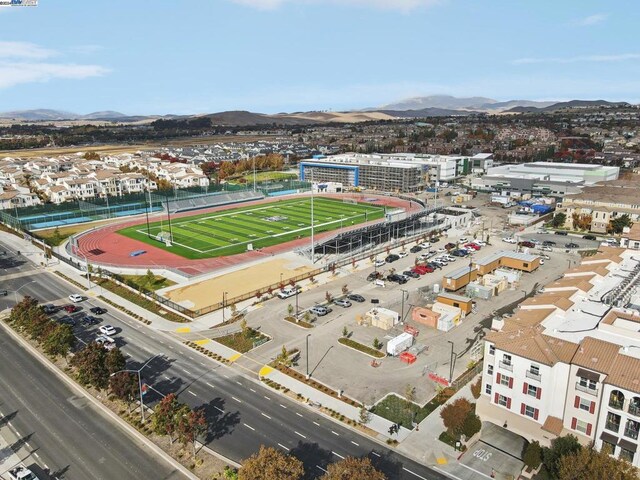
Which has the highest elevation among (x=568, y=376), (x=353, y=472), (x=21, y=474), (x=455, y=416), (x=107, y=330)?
(x=568, y=376)

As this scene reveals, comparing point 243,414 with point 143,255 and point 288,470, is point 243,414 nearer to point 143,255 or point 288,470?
point 288,470

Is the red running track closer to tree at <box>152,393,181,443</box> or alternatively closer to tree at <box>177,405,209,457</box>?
tree at <box>152,393,181,443</box>

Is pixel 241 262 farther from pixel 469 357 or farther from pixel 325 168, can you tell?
pixel 325 168

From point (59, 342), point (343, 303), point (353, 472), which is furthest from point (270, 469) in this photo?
point (343, 303)

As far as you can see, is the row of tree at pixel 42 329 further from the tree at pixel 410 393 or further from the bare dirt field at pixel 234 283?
the tree at pixel 410 393

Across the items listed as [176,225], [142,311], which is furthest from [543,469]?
[176,225]

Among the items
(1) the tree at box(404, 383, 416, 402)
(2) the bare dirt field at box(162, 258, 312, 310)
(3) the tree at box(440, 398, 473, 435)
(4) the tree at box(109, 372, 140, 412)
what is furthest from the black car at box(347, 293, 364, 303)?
(4) the tree at box(109, 372, 140, 412)
